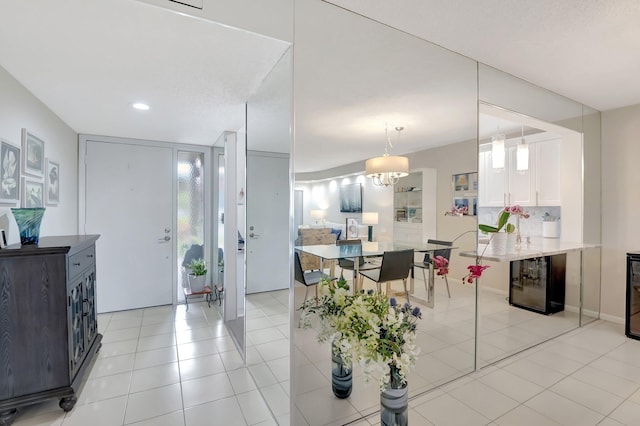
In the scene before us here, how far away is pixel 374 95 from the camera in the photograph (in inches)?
80.6

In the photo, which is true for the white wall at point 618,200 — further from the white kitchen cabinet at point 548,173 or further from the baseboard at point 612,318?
the white kitchen cabinet at point 548,173

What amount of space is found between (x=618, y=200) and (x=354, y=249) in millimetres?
3520

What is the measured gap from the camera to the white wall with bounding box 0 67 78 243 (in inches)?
84.9

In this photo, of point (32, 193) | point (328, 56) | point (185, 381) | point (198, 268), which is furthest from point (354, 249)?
point (198, 268)

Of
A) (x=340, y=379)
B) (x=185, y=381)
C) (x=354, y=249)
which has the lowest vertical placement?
(x=185, y=381)

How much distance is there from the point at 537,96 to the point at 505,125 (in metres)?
0.59

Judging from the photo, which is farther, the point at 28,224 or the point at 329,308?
the point at 28,224

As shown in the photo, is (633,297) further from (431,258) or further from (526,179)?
(431,258)

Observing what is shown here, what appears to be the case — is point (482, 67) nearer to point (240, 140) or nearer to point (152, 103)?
point (240, 140)

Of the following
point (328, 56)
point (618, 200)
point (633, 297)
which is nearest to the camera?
point (328, 56)

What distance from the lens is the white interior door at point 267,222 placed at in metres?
1.88

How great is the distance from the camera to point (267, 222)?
2.12 meters

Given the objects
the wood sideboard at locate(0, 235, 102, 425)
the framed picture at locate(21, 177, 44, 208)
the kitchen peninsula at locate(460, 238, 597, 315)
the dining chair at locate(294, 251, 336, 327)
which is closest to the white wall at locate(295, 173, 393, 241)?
the dining chair at locate(294, 251, 336, 327)

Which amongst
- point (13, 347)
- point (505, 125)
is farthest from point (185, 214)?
point (505, 125)
